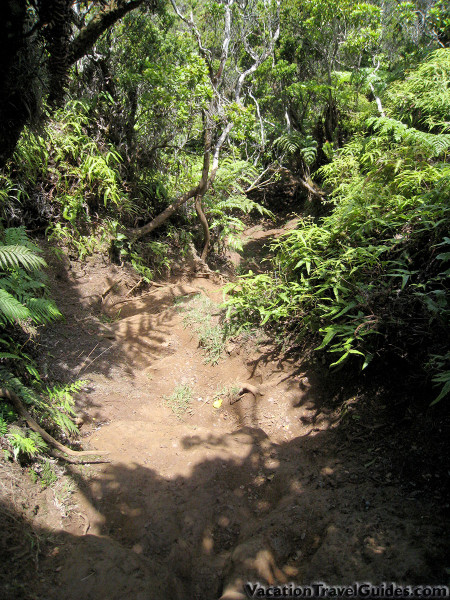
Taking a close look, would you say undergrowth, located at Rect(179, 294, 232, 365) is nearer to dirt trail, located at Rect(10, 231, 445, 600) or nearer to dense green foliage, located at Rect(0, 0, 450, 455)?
dense green foliage, located at Rect(0, 0, 450, 455)

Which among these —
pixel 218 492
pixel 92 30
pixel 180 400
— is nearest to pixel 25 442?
pixel 218 492

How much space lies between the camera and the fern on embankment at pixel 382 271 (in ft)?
9.79

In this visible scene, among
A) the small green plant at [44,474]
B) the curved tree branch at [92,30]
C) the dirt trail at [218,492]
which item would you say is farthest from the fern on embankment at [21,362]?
the curved tree branch at [92,30]

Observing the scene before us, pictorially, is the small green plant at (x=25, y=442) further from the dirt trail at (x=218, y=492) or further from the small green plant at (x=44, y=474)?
the dirt trail at (x=218, y=492)

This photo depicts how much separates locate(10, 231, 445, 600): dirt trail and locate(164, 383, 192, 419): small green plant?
6 centimetres

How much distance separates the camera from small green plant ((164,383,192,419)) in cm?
407

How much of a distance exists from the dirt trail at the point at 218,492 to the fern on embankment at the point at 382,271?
691mm

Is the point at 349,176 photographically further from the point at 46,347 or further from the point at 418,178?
the point at 46,347

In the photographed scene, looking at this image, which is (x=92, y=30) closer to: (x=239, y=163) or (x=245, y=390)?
(x=245, y=390)

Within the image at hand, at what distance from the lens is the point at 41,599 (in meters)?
1.73

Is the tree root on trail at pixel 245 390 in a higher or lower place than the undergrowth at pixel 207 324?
lower

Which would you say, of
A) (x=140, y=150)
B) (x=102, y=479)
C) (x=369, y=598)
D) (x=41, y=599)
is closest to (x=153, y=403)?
(x=102, y=479)

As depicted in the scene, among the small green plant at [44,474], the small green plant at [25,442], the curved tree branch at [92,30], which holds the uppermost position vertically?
the curved tree branch at [92,30]

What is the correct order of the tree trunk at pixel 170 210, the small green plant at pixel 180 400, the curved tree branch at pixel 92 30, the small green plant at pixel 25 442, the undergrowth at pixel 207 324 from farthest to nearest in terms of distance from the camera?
the tree trunk at pixel 170 210, the undergrowth at pixel 207 324, the small green plant at pixel 180 400, the curved tree branch at pixel 92 30, the small green plant at pixel 25 442
